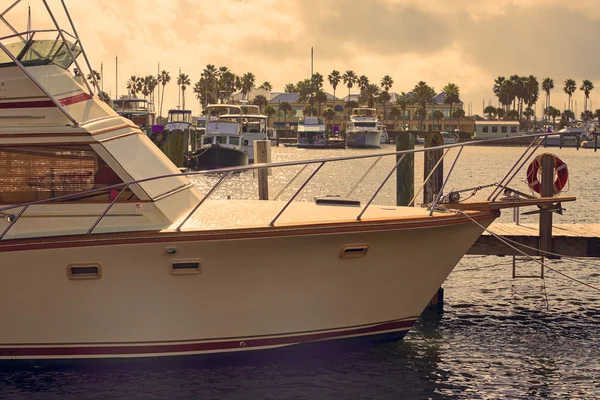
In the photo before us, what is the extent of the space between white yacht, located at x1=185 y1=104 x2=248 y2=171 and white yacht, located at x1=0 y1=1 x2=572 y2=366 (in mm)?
41968

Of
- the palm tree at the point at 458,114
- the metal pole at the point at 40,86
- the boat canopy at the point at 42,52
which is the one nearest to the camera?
the metal pole at the point at 40,86

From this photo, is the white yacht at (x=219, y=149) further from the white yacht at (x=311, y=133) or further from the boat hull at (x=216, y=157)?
the white yacht at (x=311, y=133)

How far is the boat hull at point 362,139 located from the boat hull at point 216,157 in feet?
173

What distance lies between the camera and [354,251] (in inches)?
424

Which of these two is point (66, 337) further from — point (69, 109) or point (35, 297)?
point (69, 109)

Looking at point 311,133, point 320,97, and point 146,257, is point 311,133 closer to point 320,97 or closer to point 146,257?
point 320,97

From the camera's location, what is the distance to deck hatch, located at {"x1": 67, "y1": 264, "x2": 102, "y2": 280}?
10.4m

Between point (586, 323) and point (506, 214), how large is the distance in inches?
743

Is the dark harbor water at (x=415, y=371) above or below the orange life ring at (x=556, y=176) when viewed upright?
below

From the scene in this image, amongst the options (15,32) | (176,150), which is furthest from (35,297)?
(176,150)

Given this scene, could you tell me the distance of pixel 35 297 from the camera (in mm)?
10500

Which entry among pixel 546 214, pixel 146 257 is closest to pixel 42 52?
pixel 146 257

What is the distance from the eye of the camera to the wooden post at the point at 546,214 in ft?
47.9

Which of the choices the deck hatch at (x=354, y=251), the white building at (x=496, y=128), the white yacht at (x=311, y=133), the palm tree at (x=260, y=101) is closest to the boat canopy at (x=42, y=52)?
the deck hatch at (x=354, y=251)
